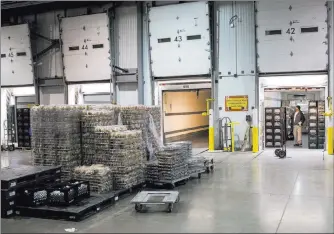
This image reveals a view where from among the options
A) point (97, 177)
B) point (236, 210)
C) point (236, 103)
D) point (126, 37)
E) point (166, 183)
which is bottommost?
point (236, 210)

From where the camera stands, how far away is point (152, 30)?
14.0 m

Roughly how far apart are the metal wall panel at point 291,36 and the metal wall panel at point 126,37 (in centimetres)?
478

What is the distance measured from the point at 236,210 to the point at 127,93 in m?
9.44

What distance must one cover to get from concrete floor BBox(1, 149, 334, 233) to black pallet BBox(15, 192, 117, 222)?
0.12m

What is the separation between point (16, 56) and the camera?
1609 centimetres

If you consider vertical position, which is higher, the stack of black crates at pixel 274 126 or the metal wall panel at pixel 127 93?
the metal wall panel at pixel 127 93

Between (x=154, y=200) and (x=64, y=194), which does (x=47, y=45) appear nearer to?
(x=64, y=194)

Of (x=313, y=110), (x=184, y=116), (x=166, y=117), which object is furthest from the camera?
(x=184, y=116)

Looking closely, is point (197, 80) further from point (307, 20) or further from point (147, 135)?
point (147, 135)

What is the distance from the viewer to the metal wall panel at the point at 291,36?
12039 millimetres

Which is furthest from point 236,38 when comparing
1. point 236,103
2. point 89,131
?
point 89,131

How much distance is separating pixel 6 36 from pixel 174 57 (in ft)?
25.6

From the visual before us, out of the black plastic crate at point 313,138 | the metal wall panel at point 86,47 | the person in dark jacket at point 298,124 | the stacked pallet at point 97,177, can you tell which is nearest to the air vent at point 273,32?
the person in dark jacket at point 298,124

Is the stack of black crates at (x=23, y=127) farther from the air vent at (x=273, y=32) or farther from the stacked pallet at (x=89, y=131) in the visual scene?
the air vent at (x=273, y=32)
